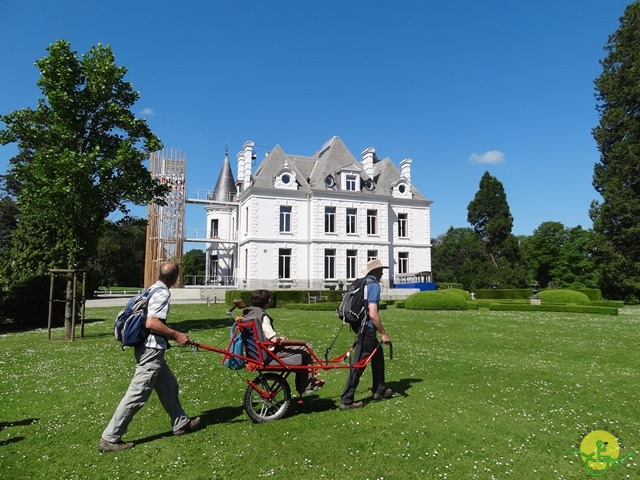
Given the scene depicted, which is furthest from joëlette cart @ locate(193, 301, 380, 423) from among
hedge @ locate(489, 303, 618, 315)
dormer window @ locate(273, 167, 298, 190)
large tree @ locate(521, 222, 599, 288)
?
large tree @ locate(521, 222, 599, 288)

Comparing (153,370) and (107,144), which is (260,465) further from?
(107,144)

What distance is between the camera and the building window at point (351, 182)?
132 feet

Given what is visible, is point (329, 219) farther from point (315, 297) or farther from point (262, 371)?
point (262, 371)

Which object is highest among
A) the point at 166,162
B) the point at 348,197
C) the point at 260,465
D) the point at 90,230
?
the point at 166,162

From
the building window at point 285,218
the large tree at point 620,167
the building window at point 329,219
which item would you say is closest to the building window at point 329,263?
the building window at point 329,219

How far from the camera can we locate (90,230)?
46.3ft

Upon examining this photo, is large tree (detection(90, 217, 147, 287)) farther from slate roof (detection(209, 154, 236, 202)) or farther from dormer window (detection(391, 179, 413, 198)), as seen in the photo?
dormer window (detection(391, 179, 413, 198))

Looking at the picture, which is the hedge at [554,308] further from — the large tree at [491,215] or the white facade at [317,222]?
the large tree at [491,215]

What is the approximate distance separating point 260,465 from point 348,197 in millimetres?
36161

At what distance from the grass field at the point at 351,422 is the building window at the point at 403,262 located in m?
32.3

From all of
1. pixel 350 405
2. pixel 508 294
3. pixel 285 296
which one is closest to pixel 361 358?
pixel 350 405

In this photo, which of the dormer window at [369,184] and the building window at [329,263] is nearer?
the building window at [329,263]

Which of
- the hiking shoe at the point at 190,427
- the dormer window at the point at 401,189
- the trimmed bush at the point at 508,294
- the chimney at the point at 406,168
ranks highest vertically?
the chimney at the point at 406,168

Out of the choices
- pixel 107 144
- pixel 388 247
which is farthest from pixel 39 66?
pixel 388 247
